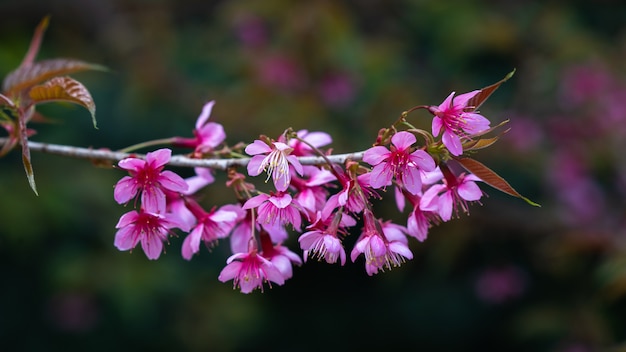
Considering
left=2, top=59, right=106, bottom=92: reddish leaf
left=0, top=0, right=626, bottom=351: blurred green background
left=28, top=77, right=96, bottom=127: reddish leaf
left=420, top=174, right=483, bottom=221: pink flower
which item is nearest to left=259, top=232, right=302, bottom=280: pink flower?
left=420, top=174, right=483, bottom=221: pink flower

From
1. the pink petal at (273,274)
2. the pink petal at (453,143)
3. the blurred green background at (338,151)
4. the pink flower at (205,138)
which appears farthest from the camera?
the blurred green background at (338,151)

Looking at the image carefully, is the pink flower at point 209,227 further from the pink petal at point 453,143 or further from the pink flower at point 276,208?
the pink petal at point 453,143

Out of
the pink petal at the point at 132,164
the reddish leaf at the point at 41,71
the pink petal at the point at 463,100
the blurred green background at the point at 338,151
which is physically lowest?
the pink petal at the point at 463,100

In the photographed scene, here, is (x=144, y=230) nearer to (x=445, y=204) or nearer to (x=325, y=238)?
(x=325, y=238)

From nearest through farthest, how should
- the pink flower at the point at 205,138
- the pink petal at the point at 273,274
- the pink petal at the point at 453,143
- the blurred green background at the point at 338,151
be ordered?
the pink petal at the point at 453,143, the pink petal at the point at 273,274, the pink flower at the point at 205,138, the blurred green background at the point at 338,151

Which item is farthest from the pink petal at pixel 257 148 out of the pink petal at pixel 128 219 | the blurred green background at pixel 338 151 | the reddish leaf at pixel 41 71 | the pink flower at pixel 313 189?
the blurred green background at pixel 338 151

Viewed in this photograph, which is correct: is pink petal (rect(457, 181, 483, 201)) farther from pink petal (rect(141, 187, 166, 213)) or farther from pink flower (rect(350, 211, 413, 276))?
pink petal (rect(141, 187, 166, 213))
